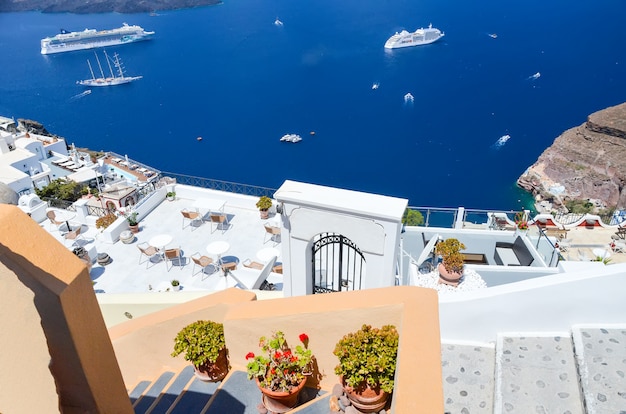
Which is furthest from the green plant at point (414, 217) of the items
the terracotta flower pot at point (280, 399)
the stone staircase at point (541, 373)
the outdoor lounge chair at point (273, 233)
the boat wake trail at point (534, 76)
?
the boat wake trail at point (534, 76)

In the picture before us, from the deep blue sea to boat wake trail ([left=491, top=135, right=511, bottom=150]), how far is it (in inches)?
20.7

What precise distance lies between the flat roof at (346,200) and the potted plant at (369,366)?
9.54ft

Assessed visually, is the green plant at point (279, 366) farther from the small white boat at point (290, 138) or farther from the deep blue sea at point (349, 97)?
the small white boat at point (290, 138)

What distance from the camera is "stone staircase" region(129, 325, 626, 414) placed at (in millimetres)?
4348

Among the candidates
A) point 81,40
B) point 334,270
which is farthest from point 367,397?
point 81,40

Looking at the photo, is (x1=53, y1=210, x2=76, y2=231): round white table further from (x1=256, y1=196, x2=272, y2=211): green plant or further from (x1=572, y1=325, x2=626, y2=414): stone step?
(x1=572, y1=325, x2=626, y2=414): stone step

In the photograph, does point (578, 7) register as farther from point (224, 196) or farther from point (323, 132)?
point (224, 196)

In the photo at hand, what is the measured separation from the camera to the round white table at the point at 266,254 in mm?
11445

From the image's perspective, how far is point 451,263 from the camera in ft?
24.2

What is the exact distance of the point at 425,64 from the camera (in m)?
81.8

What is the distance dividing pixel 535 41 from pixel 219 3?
311 ft

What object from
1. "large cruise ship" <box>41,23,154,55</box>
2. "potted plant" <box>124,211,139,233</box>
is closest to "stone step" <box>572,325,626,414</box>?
"potted plant" <box>124,211,139,233</box>

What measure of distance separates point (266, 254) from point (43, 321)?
28.9 ft

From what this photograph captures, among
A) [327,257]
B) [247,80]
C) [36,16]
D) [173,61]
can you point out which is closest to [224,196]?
[327,257]
